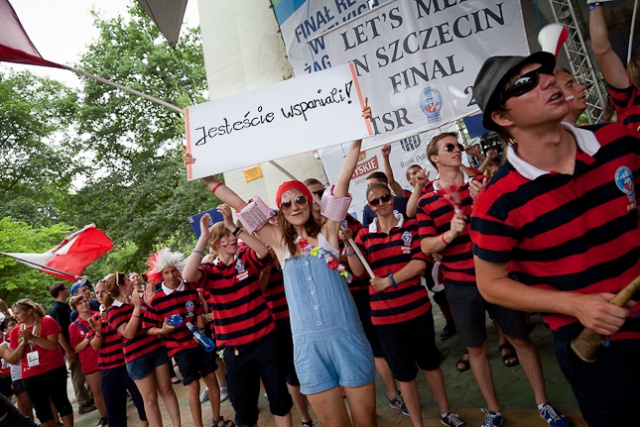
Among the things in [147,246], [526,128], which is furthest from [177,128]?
[526,128]

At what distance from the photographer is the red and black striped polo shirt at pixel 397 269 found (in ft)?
11.9

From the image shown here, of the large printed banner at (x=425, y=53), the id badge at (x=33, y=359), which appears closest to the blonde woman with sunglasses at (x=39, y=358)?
the id badge at (x=33, y=359)

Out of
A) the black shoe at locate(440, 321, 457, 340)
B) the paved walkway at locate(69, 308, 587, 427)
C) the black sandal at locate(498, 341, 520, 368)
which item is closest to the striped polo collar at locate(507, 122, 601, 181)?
the paved walkway at locate(69, 308, 587, 427)

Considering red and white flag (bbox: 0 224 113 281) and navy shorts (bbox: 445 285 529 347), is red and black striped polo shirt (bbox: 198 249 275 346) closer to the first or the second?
navy shorts (bbox: 445 285 529 347)

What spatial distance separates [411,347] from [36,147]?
69.6 feet

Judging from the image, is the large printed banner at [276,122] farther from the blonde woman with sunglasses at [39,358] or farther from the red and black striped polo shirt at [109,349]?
the blonde woman with sunglasses at [39,358]

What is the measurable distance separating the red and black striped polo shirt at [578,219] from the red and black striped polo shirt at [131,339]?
4318 millimetres

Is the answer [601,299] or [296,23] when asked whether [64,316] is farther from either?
[601,299]

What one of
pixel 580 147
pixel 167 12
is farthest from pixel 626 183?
pixel 167 12

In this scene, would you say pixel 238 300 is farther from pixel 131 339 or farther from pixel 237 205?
pixel 131 339

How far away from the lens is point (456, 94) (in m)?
4.60

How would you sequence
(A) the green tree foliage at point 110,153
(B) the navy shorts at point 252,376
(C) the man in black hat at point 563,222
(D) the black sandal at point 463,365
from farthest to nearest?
(A) the green tree foliage at point 110,153 → (D) the black sandal at point 463,365 → (B) the navy shorts at point 252,376 → (C) the man in black hat at point 563,222

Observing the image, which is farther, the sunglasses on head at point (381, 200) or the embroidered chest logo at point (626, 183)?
the sunglasses on head at point (381, 200)

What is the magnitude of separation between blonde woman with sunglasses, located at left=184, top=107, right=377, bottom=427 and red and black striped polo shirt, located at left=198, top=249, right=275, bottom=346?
87 centimetres
